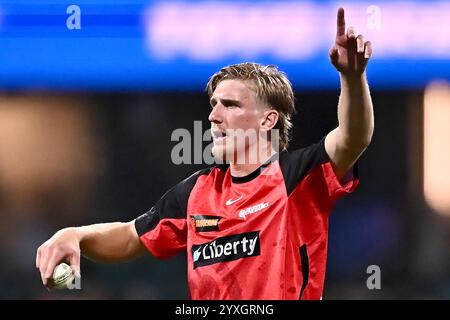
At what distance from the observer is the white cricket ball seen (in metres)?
3.02

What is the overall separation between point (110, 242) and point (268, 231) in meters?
0.81

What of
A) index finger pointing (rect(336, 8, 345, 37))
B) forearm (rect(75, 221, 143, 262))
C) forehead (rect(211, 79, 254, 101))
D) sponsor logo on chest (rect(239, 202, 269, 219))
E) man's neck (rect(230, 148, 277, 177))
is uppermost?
index finger pointing (rect(336, 8, 345, 37))

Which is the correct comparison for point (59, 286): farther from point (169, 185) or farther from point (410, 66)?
point (410, 66)

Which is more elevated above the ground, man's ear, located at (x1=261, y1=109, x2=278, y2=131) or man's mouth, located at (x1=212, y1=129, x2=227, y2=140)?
man's ear, located at (x1=261, y1=109, x2=278, y2=131)

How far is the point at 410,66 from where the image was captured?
19.3ft

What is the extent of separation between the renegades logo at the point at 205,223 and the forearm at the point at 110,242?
382 millimetres

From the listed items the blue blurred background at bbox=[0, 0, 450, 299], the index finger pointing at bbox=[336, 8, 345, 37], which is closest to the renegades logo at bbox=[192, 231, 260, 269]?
the index finger pointing at bbox=[336, 8, 345, 37]

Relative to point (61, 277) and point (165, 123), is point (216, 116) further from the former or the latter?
point (165, 123)

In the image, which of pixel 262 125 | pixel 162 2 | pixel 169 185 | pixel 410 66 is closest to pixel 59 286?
pixel 262 125

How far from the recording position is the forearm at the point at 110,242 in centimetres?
343

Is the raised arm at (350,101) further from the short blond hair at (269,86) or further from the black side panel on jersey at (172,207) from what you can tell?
the black side panel on jersey at (172,207)

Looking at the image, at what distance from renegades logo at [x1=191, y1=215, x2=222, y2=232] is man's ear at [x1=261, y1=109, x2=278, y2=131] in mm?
467

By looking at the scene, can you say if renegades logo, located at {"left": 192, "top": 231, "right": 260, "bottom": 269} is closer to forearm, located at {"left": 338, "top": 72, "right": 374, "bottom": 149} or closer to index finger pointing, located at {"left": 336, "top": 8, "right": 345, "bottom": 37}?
forearm, located at {"left": 338, "top": 72, "right": 374, "bottom": 149}

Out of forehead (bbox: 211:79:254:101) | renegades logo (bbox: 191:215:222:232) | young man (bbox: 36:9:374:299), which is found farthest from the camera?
forehead (bbox: 211:79:254:101)
